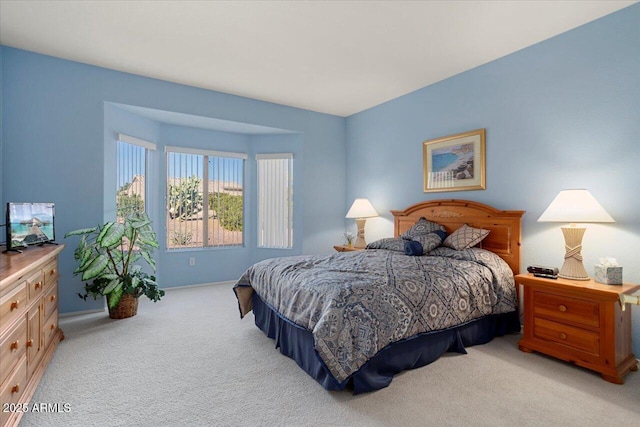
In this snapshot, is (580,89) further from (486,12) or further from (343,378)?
(343,378)

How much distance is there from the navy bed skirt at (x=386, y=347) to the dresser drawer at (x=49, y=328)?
1.63 meters

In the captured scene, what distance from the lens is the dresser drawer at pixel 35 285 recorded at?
1.94 meters

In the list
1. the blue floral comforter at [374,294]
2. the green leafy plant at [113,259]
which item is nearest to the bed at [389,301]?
the blue floral comforter at [374,294]

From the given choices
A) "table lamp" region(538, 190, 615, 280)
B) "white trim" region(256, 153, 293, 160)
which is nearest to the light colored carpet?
"table lamp" region(538, 190, 615, 280)

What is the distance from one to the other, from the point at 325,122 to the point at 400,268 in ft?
11.1

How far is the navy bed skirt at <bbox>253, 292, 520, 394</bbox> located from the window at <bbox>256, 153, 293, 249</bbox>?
2.29 m

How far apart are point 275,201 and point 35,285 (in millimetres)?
3476

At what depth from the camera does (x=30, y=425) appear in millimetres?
1674

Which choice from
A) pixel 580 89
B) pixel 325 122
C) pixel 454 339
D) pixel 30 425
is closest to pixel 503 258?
pixel 454 339

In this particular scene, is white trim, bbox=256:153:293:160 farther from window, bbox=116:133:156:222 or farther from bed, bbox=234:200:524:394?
bed, bbox=234:200:524:394

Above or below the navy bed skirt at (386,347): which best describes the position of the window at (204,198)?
above

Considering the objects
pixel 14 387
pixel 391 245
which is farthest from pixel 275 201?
pixel 14 387

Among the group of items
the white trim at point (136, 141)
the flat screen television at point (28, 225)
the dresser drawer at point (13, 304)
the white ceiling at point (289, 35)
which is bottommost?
the dresser drawer at point (13, 304)

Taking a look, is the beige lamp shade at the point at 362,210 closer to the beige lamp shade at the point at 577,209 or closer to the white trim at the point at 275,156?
the white trim at the point at 275,156
